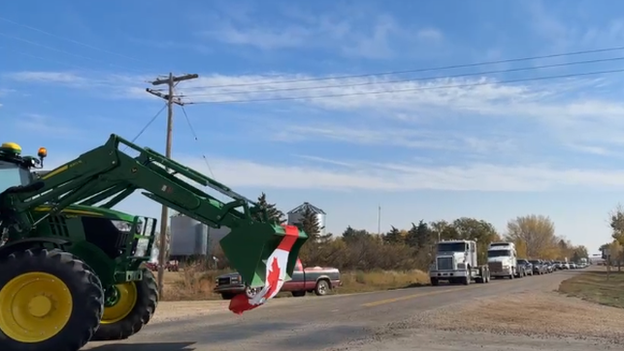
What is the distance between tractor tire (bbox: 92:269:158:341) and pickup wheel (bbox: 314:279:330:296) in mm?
20586

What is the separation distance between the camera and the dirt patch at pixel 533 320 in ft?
44.8

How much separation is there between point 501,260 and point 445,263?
16.8 m

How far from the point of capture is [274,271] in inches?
398

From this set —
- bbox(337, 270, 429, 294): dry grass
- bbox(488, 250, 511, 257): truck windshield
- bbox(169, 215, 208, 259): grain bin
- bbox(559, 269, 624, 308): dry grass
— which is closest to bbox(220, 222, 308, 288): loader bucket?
bbox(559, 269, 624, 308): dry grass

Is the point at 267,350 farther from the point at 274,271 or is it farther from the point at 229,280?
the point at 229,280

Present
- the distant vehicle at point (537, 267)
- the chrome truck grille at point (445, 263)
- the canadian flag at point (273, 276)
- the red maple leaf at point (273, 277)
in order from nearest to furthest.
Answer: the canadian flag at point (273, 276)
the red maple leaf at point (273, 277)
the chrome truck grille at point (445, 263)
the distant vehicle at point (537, 267)

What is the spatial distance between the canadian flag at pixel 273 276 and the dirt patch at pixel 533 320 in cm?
525

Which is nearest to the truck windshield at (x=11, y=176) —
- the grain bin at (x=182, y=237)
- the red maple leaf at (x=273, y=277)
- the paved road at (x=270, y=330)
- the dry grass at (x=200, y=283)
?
the paved road at (x=270, y=330)

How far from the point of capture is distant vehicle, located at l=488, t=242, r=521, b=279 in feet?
186

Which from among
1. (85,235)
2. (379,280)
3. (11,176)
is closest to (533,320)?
(85,235)

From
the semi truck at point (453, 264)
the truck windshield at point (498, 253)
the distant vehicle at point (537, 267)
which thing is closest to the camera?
the semi truck at point (453, 264)

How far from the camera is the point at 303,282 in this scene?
30.7 meters

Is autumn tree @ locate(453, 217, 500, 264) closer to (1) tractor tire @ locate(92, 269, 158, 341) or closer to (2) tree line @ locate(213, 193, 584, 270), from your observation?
(2) tree line @ locate(213, 193, 584, 270)

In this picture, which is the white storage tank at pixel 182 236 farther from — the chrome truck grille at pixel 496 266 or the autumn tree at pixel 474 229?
the autumn tree at pixel 474 229
